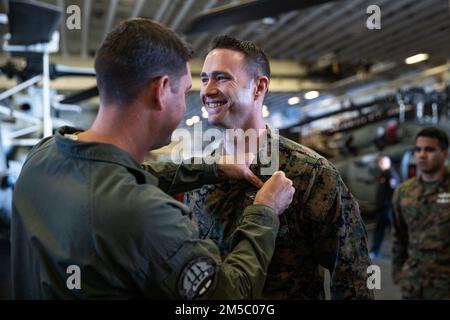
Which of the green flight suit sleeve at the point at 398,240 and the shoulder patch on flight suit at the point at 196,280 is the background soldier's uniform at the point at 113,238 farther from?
the green flight suit sleeve at the point at 398,240

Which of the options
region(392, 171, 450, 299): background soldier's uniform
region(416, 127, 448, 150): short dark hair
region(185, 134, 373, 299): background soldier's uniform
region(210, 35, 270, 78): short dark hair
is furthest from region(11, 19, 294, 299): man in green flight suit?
region(416, 127, 448, 150): short dark hair

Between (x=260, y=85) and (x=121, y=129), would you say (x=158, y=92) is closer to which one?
(x=121, y=129)

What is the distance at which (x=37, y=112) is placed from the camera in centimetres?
464

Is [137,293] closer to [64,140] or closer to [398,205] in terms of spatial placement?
[64,140]

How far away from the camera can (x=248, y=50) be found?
1508mm

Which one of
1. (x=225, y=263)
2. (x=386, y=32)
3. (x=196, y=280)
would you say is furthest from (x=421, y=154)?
(x=386, y=32)

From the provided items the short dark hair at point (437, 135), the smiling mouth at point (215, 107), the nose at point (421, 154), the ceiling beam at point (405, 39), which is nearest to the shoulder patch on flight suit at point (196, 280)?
the smiling mouth at point (215, 107)

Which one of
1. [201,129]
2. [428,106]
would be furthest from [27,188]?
[428,106]

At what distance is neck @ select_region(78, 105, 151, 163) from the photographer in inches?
40.0

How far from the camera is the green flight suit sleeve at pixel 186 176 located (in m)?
1.41

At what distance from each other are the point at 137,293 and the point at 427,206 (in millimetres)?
2505

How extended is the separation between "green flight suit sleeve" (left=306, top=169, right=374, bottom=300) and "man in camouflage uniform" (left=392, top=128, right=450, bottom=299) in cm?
160

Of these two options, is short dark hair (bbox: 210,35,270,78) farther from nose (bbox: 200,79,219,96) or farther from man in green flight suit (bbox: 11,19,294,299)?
man in green flight suit (bbox: 11,19,294,299)

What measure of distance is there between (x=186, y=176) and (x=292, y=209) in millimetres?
366
